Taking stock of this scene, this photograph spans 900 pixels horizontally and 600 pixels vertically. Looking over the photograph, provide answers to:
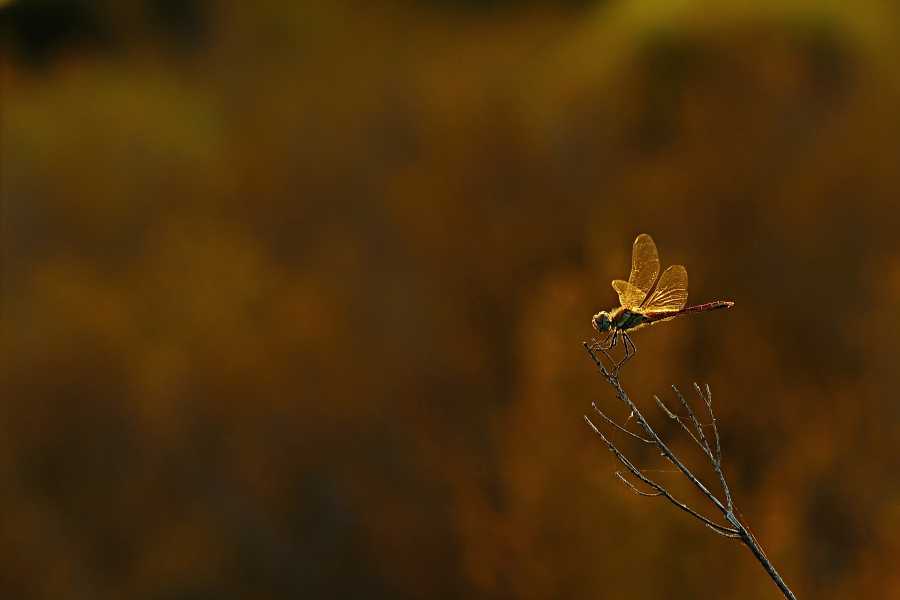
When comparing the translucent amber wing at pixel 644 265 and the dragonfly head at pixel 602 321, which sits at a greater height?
the translucent amber wing at pixel 644 265

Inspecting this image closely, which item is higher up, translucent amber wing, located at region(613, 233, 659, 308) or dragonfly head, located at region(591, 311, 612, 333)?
translucent amber wing, located at region(613, 233, 659, 308)

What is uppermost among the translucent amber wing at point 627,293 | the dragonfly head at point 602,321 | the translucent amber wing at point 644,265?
the translucent amber wing at point 644,265

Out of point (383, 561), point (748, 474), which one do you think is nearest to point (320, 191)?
point (383, 561)

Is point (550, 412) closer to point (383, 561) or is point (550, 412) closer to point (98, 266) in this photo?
point (383, 561)

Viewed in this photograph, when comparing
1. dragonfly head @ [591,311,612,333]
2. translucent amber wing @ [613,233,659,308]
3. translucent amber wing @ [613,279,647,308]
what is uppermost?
translucent amber wing @ [613,233,659,308]

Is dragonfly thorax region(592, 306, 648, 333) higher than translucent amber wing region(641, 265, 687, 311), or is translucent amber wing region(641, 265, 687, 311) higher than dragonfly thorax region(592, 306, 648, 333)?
translucent amber wing region(641, 265, 687, 311)
